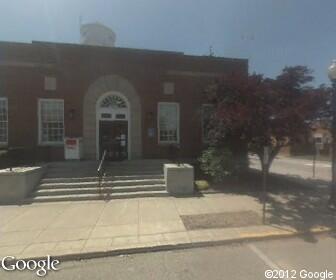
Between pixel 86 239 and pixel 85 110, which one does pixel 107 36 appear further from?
pixel 86 239

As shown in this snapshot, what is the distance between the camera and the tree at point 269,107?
31.9 feet

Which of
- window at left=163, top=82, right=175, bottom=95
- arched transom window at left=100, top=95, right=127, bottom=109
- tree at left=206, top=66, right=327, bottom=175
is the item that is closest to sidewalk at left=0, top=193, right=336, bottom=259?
tree at left=206, top=66, right=327, bottom=175

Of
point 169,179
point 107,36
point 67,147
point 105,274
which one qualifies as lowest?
point 105,274

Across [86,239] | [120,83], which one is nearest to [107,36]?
[120,83]

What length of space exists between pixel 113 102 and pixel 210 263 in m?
11.0

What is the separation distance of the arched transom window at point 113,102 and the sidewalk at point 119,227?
6.37 m

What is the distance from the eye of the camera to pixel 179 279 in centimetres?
448

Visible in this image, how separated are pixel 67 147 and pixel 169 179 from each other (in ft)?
19.2

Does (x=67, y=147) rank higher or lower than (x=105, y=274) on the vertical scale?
higher

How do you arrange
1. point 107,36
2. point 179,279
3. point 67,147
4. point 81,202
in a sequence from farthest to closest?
point 107,36 < point 67,147 < point 81,202 < point 179,279

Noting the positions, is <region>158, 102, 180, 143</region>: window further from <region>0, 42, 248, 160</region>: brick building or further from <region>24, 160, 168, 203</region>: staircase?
<region>24, 160, 168, 203</region>: staircase

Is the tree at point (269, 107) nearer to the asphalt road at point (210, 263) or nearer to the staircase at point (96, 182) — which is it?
the staircase at point (96, 182)

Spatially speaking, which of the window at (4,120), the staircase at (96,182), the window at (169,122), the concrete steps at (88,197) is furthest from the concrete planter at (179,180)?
the window at (4,120)

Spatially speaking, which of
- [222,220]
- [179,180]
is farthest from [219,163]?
[222,220]
